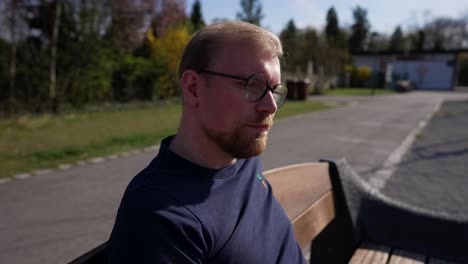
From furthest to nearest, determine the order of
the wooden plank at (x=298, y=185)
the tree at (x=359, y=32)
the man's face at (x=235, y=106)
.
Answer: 1. the tree at (x=359, y=32)
2. the wooden plank at (x=298, y=185)
3. the man's face at (x=235, y=106)

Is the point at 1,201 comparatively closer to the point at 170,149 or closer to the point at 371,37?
the point at 170,149

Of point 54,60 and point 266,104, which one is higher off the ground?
point 54,60

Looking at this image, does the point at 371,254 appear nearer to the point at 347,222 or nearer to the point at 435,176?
the point at 347,222

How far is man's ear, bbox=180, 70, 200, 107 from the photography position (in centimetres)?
147

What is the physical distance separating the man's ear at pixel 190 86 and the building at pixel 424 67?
53.2m

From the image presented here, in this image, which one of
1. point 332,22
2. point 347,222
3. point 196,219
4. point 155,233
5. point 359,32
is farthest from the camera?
point 359,32

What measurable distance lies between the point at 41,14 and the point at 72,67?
2059mm

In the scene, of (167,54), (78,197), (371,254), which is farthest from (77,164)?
(167,54)

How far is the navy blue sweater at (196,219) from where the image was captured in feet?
3.71

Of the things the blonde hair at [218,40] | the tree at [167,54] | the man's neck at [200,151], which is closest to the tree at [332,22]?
the tree at [167,54]

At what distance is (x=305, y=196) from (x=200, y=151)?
40.0 inches

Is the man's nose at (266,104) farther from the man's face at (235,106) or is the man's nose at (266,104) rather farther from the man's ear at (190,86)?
the man's ear at (190,86)

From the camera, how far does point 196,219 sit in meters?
1.25

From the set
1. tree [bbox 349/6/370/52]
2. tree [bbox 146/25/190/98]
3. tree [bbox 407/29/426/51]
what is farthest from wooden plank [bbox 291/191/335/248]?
tree [bbox 349/6/370/52]
